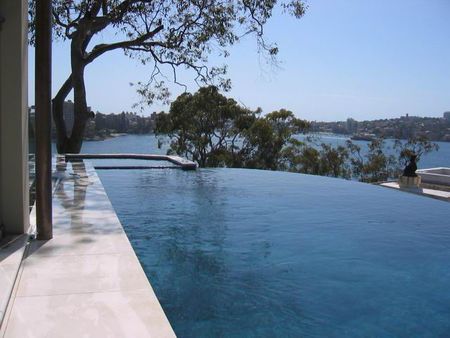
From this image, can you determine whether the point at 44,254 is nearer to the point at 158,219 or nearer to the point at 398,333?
the point at 398,333

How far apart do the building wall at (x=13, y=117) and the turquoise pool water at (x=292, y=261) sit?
1466 millimetres

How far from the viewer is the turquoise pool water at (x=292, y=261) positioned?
379 cm

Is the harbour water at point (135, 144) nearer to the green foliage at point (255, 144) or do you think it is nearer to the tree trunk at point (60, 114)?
the green foliage at point (255, 144)

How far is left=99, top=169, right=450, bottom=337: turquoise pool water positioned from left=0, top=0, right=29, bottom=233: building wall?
1.47 metres

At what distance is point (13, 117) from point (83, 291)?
→ 76.2 inches

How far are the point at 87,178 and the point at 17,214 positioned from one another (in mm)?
4712

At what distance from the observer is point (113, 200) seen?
8.86m

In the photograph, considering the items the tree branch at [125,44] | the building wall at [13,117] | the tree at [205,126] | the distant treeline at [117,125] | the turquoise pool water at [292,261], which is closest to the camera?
the turquoise pool water at [292,261]

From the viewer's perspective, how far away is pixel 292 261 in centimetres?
531

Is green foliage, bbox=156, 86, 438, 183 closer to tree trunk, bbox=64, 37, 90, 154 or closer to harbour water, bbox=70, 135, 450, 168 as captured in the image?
harbour water, bbox=70, 135, 450, 168

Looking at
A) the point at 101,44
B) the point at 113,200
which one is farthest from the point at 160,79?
the point at 113,200

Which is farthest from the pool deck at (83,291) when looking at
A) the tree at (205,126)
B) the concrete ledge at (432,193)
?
the tree at (205,126)

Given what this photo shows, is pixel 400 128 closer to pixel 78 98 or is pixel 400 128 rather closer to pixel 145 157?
pixel 145 157

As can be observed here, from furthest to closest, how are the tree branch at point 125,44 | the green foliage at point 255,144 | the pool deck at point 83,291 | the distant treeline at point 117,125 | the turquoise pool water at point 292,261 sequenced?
the green foliage at point 255,144
the distant treeline at point 117,125
the tree branch at point 125,44
the turquoise pool water at point 292,261
the pool deck at point 83,291
